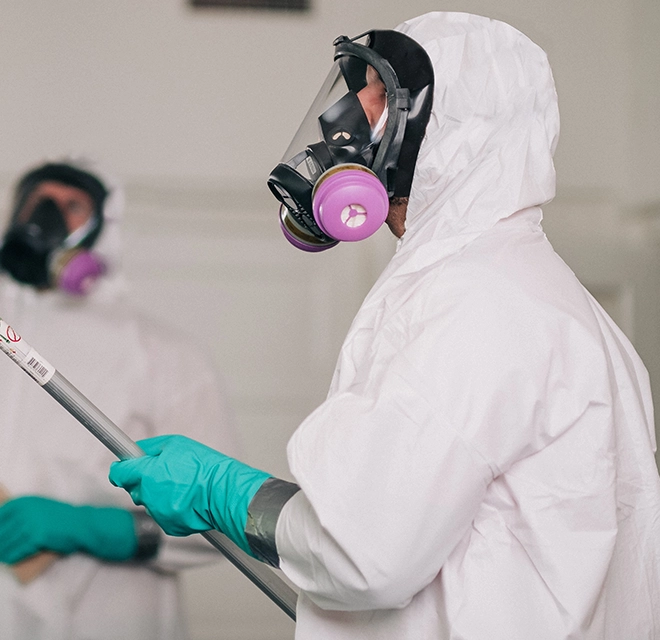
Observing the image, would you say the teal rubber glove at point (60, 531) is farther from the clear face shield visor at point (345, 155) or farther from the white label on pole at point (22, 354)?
the clear face shield visor at point (345, 155)

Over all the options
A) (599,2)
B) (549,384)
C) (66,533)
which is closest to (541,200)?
(549,384)

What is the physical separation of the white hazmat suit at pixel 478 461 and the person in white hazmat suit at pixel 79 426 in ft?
3.77

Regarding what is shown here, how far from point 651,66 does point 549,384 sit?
2011 millimetres

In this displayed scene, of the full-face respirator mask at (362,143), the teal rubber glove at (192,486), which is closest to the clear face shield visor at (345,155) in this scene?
the full-face respirator mask at (362,143)

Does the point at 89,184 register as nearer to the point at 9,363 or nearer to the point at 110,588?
the point at 9,363

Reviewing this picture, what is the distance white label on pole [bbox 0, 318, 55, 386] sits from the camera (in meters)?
1.06

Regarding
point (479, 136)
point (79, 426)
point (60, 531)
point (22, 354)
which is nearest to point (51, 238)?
point (79, 426)

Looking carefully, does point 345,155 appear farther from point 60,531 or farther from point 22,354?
point 60,531

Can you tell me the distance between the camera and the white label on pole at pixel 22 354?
106cm

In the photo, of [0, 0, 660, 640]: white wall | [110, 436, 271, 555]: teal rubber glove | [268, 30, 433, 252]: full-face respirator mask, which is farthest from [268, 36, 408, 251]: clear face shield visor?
[0, 0, 660, 640]: white wall

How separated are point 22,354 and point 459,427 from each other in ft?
1.96

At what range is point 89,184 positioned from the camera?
2.23m

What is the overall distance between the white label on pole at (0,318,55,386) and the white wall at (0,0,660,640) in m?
1.29

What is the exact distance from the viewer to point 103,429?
1.13 meters
